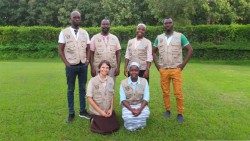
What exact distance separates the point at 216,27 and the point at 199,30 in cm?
96

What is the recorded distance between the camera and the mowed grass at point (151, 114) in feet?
24.7

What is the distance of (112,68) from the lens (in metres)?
8.05

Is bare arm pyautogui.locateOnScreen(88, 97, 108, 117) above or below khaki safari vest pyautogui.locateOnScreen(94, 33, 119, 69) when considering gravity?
below

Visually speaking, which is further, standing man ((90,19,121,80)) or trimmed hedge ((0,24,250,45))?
trimmed hedge ((0,24,250,45))

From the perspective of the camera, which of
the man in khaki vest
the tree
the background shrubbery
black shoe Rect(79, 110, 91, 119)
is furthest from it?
the tree

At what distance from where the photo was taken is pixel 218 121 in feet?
27.5

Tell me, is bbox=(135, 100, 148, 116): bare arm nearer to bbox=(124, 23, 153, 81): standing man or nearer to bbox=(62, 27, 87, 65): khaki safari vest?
bbox=(124, 23, 153, 81): standing man

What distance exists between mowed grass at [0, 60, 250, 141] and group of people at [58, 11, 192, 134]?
29 centimetres

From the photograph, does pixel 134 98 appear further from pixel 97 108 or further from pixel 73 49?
pixel 73 49

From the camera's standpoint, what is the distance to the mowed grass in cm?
754

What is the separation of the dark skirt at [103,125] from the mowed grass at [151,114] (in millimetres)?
100

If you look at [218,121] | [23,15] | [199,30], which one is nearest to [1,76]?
[218,121]

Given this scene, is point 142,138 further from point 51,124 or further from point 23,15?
point 23,15

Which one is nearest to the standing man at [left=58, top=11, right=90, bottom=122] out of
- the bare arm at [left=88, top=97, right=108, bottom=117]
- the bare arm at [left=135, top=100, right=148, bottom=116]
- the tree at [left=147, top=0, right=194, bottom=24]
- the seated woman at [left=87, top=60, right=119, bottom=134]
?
the seated woman at [left=87, top=60, right=119, bottom=134]
